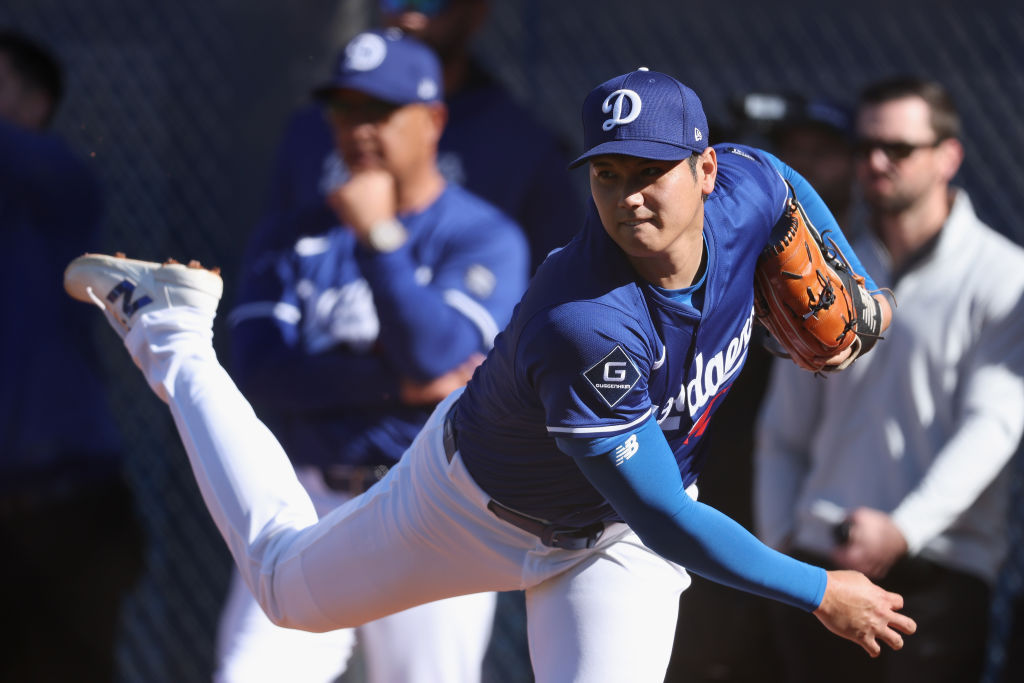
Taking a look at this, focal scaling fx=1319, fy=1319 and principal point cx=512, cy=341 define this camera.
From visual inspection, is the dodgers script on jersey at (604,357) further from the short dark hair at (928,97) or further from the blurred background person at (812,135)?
the blurred background person at (812,135)

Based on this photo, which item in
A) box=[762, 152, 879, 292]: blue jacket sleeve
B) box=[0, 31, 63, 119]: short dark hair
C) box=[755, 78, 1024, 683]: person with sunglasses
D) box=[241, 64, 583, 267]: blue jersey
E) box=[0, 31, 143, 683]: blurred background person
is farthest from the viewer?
box=[0, 31, 63, 119]: short dark hair

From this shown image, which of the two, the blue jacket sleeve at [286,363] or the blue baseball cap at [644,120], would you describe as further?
the blue jacket sleeve at [286,363]

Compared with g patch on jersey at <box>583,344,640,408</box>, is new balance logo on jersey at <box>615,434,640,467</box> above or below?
below

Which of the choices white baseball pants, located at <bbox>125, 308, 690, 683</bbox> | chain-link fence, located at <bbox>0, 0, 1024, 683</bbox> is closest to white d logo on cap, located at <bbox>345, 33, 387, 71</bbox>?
white baseball pants, located at <bbox>125, 308, 690, 683</bbox>

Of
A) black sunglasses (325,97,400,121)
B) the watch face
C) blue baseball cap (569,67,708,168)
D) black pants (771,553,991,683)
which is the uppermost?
black sunglasses (325,97,400,121)

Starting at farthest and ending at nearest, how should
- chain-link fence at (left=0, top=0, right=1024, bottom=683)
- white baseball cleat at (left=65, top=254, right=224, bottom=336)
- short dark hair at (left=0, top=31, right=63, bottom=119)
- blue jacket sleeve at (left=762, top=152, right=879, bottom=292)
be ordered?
chain-link fence at (left=0, top=0, right=1024, bottom=683) < short dark hair at (left=0, top=31, right=63, bottom=119) < white baseball cleat at (left=65, top=254, right=224, bottom=336) < blue jacket sleeve at (left=762, top=152, right=879, bottom=292)

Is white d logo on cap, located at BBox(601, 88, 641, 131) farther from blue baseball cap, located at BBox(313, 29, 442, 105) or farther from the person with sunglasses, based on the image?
the person with sunglasses

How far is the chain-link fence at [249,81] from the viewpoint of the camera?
4270 millimetres

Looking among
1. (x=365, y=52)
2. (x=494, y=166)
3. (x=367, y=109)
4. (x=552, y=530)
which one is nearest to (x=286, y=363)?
(x=367, y=109)

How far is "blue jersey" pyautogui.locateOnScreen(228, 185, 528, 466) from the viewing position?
114 inches

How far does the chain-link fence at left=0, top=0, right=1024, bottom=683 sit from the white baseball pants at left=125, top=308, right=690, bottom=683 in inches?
76.1

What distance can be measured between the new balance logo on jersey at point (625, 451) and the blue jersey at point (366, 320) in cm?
99

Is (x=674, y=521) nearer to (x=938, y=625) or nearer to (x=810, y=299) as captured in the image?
(x=810, y=299)

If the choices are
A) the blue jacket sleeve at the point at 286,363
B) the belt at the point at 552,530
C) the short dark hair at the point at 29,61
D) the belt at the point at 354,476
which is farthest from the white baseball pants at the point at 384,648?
the short dark hair at the point at 29,61
